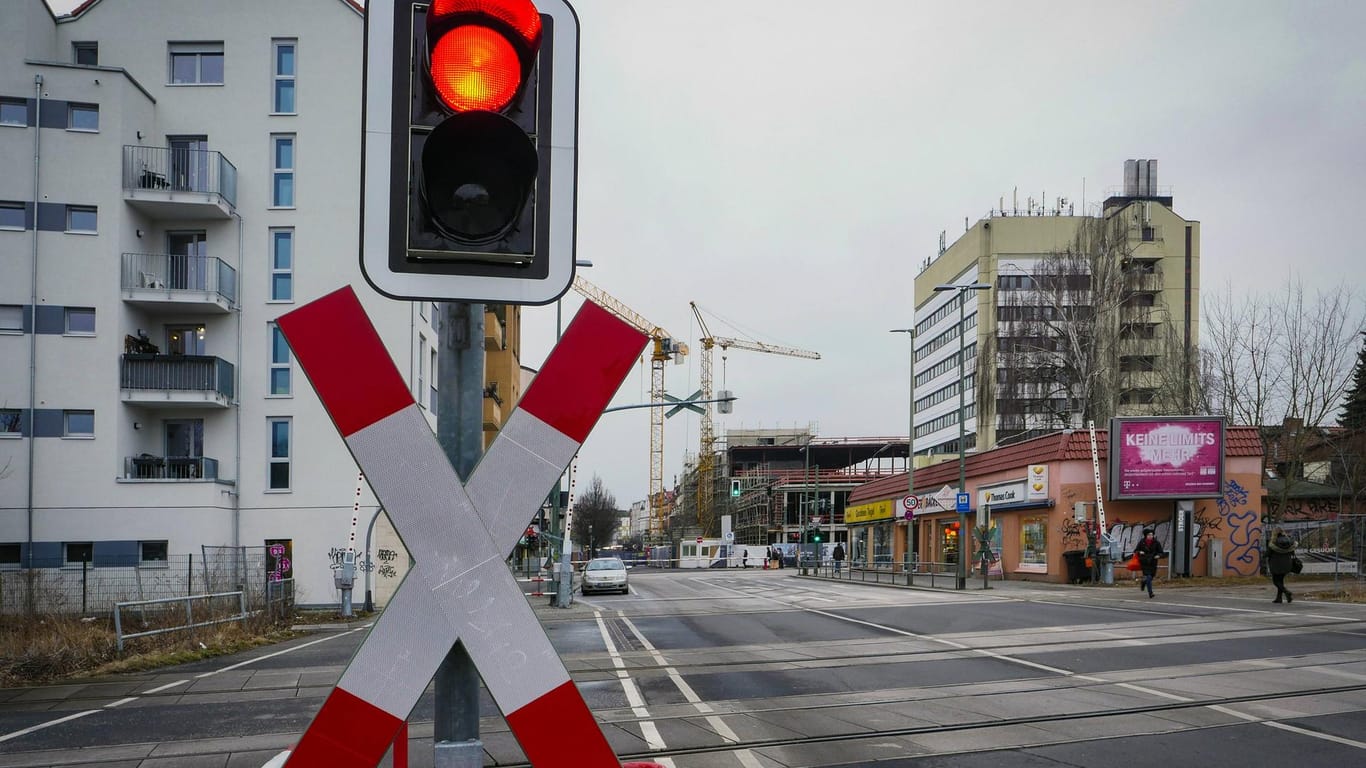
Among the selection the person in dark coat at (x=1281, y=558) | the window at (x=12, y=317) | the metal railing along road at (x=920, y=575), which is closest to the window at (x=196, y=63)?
the window at (x=12, y=317)

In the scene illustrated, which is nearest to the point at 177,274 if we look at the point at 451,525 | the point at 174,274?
the point at 174,274

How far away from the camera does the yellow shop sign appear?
59094 millimetres

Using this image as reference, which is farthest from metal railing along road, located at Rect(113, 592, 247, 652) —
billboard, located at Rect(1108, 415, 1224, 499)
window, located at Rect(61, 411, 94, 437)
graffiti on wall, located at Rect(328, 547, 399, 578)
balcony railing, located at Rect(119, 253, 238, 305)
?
billboard, located at Rect(1108, 415, 1224, 499)

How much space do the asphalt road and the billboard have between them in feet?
53.6

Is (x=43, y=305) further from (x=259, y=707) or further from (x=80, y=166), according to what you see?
(x=259, y=707)

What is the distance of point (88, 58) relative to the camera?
33500 mm

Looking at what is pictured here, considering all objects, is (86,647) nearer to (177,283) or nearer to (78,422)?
(78,422)

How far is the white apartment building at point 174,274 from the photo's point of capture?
100 ft

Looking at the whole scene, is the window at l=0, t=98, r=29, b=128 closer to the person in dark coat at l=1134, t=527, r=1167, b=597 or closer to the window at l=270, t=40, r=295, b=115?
the window at l=270, t=40, r=295, b=115

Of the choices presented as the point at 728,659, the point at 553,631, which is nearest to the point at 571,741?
the point at 728,659

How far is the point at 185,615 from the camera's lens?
18875 mm

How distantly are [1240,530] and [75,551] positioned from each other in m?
36.2

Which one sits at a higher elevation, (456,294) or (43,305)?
(43,305)

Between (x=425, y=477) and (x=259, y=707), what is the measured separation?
987cm
